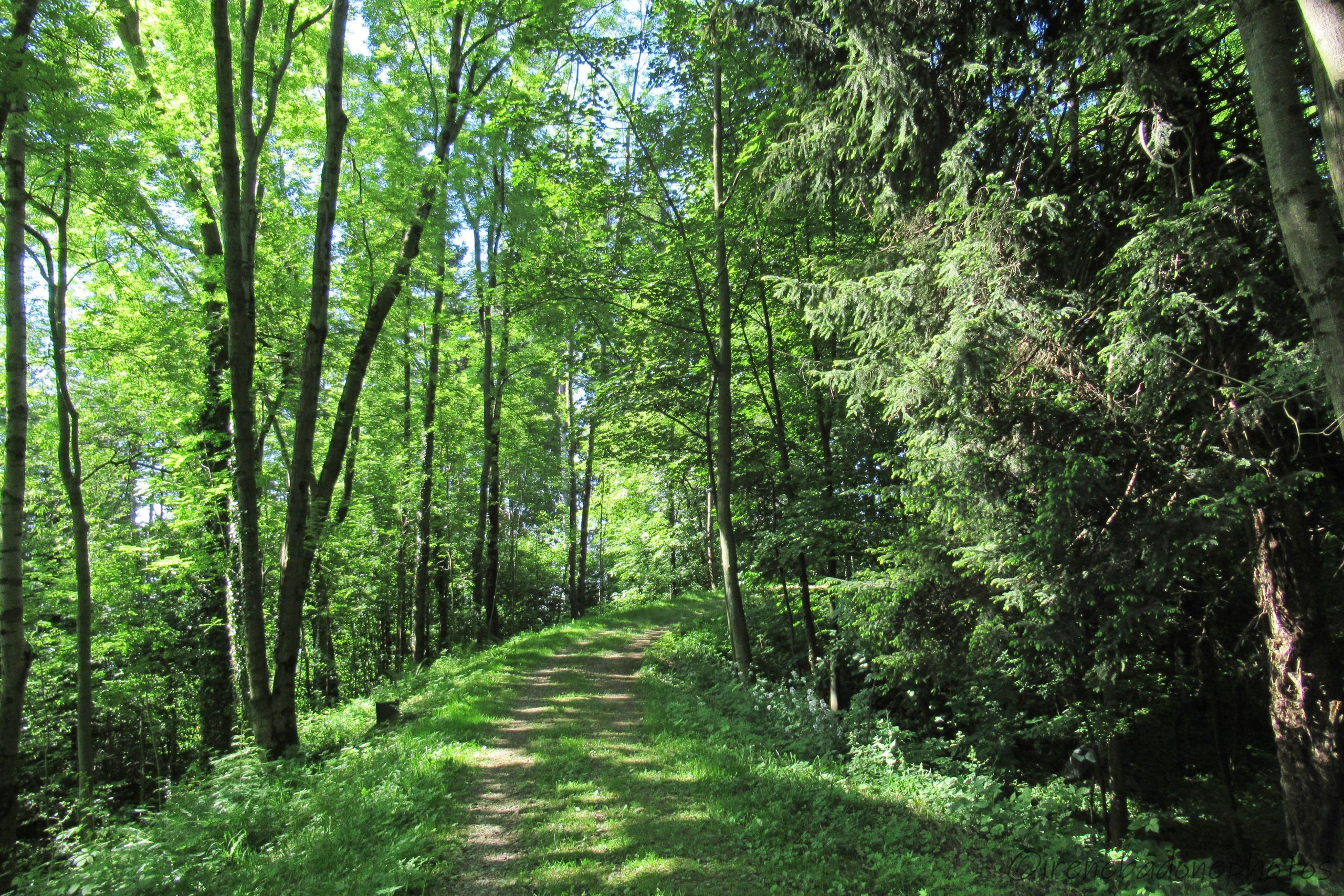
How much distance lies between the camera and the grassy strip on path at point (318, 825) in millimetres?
4160

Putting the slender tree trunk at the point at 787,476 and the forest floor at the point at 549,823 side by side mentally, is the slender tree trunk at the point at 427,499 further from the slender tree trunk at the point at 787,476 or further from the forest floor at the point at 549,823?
the slender tree trunk at the point at 787,476

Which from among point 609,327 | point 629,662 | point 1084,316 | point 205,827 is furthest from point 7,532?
point 1084,316

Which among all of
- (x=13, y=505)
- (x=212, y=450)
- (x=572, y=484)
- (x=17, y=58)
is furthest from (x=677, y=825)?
(x=572, y=484)

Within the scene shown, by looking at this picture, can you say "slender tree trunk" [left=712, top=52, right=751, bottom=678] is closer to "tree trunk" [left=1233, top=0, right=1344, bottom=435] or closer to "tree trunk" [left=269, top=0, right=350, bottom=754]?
"tree trunk" [left=269, top=0, right=350, bottom=754]

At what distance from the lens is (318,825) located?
502 centimetres

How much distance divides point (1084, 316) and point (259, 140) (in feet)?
33.2

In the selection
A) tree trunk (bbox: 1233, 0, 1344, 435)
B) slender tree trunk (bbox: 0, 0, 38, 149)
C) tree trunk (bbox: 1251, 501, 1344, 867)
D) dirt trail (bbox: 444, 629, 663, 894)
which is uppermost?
slender tree trunk (bbox: 0, 0, 38, 149)

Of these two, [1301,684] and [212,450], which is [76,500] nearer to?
[212,450]

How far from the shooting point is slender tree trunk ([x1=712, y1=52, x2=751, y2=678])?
362 inches

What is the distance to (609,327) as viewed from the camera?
1081cm

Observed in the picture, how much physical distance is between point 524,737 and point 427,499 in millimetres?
9024

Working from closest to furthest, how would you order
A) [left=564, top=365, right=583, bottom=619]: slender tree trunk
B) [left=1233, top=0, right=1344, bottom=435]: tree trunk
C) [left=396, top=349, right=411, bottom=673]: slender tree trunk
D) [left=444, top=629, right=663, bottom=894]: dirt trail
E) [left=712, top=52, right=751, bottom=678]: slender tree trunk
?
[left=1233, top=0, right=1344, bottom=435]: tree trunk → [left=444, top=629, right=663, bottom=894]: dirt trail → [left=712, top=52, right=751, bottom=678]: slender tree trunk → [left=396, top=349, right=411, bottom=673]: slender tree trunk → [left=564, top=365, right=583, bottom=619]: slender tree trunk

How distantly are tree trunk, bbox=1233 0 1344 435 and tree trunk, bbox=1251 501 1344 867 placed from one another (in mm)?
2144

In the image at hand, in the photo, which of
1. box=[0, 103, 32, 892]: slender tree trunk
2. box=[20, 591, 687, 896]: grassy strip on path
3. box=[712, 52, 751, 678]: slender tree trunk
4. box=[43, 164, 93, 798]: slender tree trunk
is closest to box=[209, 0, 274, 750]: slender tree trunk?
box=[20, 591, 687, 896]: grassy strip on path
